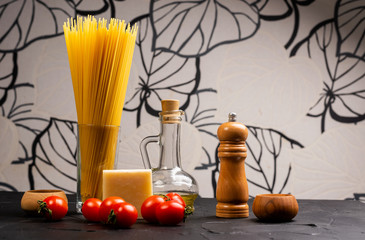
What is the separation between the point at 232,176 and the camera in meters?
0.80

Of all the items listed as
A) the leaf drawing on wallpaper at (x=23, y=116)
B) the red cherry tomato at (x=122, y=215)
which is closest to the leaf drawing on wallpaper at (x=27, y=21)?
the leaf drawing on wallpaper at (x=23, y=116)

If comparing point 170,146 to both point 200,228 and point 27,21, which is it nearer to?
point 200,228

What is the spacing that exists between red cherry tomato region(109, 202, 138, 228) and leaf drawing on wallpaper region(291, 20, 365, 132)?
1201mm

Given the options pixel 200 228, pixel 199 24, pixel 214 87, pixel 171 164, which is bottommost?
pixel 200 228

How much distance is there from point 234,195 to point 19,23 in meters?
1.27

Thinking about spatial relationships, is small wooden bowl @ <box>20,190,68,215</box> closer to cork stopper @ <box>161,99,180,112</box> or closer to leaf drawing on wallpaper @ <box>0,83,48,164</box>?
cork stopper @ <box>161,99,180,112</box>

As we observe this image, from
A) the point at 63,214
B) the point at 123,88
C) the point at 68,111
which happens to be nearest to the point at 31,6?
the point at 68,111

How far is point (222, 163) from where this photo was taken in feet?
2.68

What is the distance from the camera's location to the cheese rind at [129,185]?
0.77m

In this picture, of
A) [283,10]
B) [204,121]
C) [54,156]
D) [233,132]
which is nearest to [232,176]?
[233,132]

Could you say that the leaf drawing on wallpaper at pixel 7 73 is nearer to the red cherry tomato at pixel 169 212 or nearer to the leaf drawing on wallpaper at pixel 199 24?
the leaf drawing on wallpaper at pixel 199 24

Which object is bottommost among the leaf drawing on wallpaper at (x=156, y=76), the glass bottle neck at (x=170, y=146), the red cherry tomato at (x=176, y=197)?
the red cherry tomato at (x=176, y=197)

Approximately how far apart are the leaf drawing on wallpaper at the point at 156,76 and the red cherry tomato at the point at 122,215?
0.97 meters

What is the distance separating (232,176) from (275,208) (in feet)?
0.34
